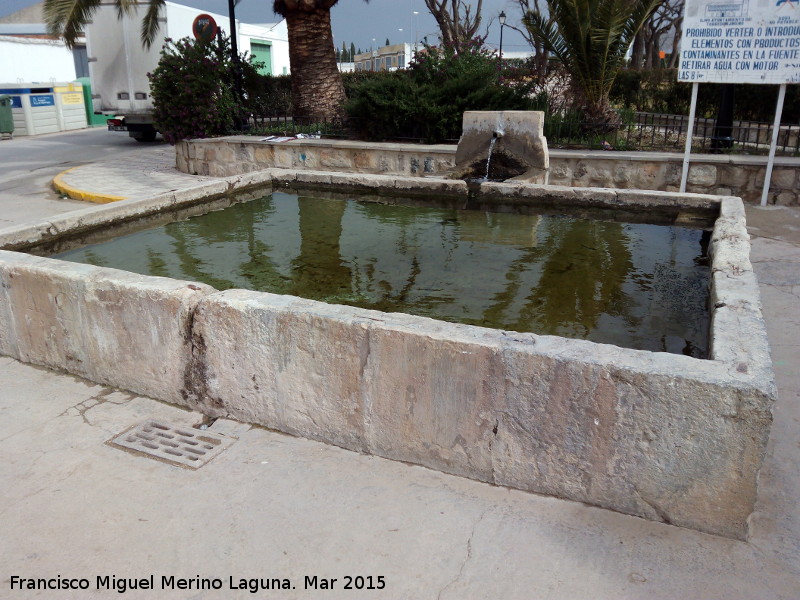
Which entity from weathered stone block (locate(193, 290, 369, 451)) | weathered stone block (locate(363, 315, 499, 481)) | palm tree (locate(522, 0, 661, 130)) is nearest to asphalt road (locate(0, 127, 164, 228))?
weathered stone block (locate(193, 290, 369, 451))

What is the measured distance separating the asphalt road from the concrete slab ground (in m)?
6.68

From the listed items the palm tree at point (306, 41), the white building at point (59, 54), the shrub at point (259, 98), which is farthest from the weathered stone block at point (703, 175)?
the white building at point (59, 54)

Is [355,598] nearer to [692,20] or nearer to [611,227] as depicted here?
[611,227]

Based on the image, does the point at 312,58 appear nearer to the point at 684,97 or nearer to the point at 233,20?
the point at 233,20

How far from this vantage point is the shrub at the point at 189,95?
11133 millimetres

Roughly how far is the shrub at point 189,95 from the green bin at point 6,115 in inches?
433

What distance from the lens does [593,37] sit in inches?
389

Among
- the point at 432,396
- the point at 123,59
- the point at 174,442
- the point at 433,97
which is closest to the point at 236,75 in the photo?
the point at 433,97

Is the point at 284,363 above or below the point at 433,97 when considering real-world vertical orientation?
below

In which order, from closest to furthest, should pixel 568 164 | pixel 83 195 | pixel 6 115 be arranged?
pixel 568 164 < pixel 83 195 < pixel 6 115

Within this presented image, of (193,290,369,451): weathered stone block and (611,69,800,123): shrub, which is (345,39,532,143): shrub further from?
(193,290,369,451): weathered stone block

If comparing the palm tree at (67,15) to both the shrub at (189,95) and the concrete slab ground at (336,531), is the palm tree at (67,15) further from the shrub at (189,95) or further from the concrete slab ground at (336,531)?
the concrete slab ground at (336,531)

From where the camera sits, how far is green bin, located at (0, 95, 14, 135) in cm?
1933

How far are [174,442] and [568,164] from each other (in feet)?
23.8
